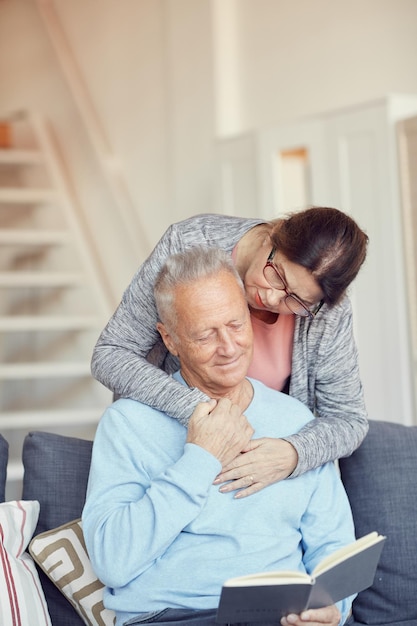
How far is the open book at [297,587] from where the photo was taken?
1410mm

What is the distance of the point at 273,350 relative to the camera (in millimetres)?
2137

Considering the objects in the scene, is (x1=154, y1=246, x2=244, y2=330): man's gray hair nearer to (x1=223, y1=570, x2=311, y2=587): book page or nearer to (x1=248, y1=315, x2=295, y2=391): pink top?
(x1=248, y1=315, x2=295, y2=391): pink top

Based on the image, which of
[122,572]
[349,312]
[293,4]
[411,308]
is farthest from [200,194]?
[122,572]

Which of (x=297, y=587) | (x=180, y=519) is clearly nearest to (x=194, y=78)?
(x=180, y=519)

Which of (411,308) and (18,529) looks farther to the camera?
(411,308)

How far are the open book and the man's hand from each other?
0.35 metres

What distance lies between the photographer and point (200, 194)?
4945mm

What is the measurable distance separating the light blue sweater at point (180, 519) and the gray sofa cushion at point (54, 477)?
32cm

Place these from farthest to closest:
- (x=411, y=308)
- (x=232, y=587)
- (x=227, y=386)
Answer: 1. (x=411, y=308)
2. (x=227, y=386)
3. (x=232, y=587)

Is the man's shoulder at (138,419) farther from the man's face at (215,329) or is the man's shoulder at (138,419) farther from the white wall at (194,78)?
the white wall at (194,78)

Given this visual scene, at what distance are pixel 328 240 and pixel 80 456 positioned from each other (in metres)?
0.84

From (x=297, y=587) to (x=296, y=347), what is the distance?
0.74 meters

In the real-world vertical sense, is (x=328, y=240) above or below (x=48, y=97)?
below

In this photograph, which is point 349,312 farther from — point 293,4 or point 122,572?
point 293,4
